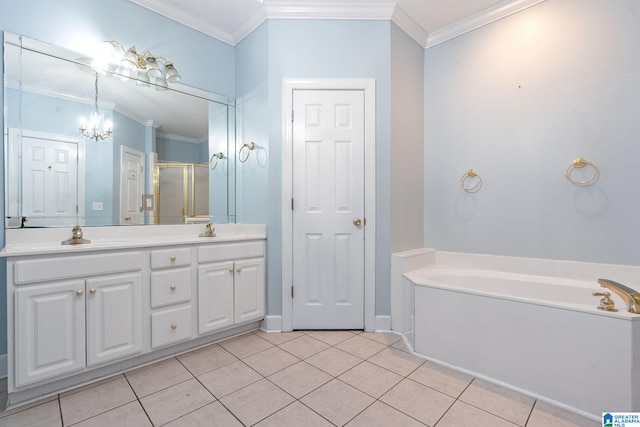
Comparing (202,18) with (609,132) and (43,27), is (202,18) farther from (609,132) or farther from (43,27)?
(609,132)

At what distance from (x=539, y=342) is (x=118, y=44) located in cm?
346

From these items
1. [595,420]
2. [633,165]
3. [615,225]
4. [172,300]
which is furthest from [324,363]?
[633,165]

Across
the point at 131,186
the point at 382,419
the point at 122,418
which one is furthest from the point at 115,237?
the point at 382,419

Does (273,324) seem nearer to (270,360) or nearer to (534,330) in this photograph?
(270,360)

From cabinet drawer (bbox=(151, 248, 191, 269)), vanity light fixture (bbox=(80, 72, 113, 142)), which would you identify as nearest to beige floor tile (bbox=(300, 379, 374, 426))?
cabinet drawer (bbox=(151, 248, 191, 269))

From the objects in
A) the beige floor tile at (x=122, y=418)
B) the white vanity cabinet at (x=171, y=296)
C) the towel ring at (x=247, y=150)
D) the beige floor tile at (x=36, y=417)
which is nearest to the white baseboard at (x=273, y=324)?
the white vanity cabinet at (x=171, y=296)

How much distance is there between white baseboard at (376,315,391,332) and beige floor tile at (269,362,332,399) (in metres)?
0.80

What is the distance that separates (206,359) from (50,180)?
1582mm

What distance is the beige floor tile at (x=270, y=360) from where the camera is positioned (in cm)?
189

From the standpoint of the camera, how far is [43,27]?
75.7 inches

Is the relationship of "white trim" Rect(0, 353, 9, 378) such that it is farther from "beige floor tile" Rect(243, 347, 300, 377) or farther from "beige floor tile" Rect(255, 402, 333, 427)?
"beige floor tile" Rect(255, 402, 333, 427)

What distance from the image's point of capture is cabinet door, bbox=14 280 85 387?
4.82 ft

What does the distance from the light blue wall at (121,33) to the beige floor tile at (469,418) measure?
8.59 feet

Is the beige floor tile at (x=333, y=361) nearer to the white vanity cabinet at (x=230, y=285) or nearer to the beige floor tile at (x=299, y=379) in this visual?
the beige floor tile at (x=299, y=379)
